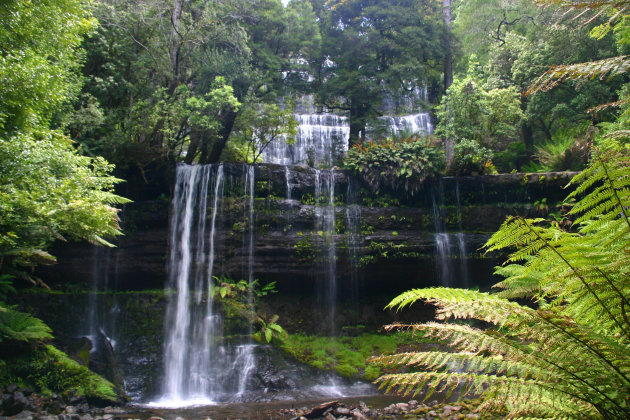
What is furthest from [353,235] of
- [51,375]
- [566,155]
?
[51,375]

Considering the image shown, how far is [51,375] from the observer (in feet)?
25.1

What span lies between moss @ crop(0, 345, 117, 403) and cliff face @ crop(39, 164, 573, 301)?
4039 millimetres

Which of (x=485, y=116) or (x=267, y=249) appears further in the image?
(x=485, y=116)

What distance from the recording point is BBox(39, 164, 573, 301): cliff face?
1168cm

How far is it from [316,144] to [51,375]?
40.3ft

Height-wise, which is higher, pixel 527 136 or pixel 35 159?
pixel 527 136

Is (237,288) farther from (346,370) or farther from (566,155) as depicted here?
(566,155)

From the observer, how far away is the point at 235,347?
10.5 meters

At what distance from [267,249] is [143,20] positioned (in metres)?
8.26

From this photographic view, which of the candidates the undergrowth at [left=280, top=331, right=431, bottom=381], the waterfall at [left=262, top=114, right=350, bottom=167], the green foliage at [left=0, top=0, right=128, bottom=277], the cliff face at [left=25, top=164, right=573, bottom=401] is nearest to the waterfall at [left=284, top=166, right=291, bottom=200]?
the cliff face at [left=25, top=164, right=573, bottom=401]

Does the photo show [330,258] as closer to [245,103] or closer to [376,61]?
[245,103]

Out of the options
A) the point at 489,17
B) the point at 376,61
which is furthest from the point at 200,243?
the point at 489,17

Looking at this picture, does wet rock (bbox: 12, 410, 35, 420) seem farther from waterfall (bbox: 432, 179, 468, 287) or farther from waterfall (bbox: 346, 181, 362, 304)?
waterfall (bbox: 432, 179, 468, 287)

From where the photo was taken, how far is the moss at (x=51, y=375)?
7.41 m
